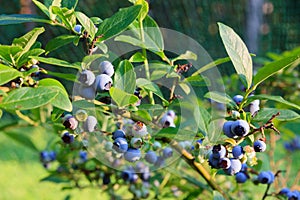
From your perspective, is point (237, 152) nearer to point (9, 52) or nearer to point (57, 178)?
point (9, 52)

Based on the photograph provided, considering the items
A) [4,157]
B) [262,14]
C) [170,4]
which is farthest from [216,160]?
[262,14]

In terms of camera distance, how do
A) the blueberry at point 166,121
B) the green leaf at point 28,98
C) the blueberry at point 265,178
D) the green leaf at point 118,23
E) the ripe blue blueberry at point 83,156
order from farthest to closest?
the ripe blue blueberry at point 83,156 → the blueberry at point 265,178 → the blueberry at point 166,121 → the green leaf at point 118,23 → the green leaf at point 28,98

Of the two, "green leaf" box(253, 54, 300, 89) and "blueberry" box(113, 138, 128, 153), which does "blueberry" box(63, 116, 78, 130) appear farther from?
"green leaf" box(253, 54, 300, 89)

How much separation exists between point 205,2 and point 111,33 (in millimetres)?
4220

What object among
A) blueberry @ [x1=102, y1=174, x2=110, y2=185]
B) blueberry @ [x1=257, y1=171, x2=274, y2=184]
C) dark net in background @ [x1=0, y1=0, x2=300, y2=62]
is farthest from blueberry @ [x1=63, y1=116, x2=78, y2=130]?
dark net in background @ [x1=0, y1=0, x2=300, y2=62]

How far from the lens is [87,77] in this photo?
2.03 ft

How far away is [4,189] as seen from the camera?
2.95 m

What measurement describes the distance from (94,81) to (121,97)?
0.04m

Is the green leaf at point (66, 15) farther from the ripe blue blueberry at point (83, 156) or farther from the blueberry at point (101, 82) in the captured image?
the ripe blue blueberry at point (83, 156)

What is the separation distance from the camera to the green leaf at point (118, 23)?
2.07ft

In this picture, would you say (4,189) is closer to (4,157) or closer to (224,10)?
(4,157)

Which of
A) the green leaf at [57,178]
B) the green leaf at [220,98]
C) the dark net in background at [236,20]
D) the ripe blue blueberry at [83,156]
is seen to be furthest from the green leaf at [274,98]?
the dark net in background at [236,20]

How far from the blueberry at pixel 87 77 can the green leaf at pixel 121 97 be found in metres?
0.03

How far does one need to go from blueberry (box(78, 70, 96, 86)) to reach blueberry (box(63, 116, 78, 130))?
9cm
